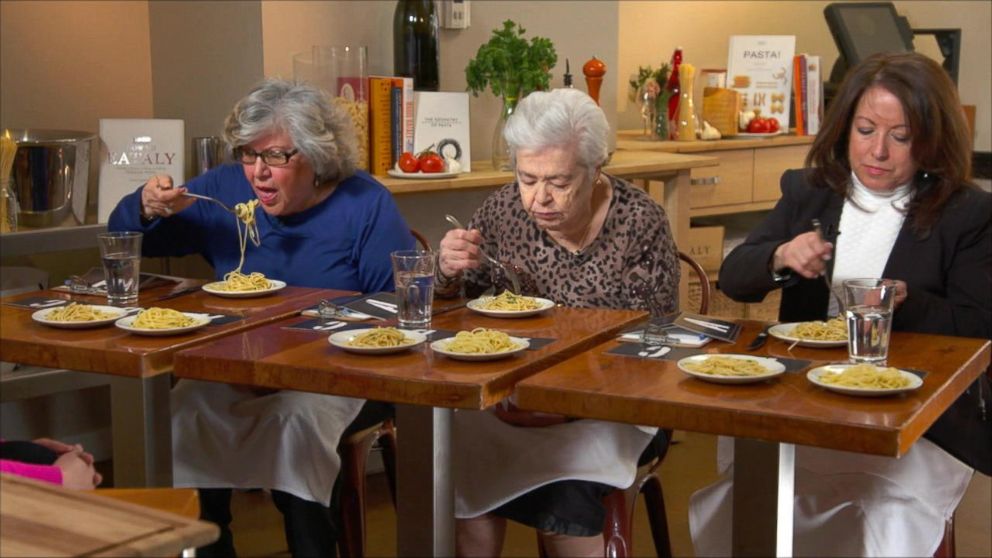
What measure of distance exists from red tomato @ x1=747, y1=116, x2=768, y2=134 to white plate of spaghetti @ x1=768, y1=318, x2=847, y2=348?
285 centimetres

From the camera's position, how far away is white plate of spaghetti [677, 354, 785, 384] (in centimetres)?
188

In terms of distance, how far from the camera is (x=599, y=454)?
2389 mm

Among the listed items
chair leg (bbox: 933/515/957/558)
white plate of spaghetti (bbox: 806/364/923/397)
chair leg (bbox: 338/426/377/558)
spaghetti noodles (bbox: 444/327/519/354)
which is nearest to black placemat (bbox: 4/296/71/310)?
chair leg (bbox: 338/426/377/558)

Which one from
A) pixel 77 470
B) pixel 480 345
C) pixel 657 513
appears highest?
pixel 480 345

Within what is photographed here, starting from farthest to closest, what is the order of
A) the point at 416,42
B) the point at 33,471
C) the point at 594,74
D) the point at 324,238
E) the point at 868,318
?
the point at 594,74, the point at 416,42, the point at 324,238, the point at 868,318, the point at 33,471

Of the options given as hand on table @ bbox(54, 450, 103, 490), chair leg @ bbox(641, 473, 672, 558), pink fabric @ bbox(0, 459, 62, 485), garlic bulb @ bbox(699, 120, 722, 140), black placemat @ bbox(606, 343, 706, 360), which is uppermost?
garlic bulb @ bbox(699, 120, 722, 140)

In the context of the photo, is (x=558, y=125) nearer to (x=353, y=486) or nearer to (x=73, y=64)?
(x=353, y=486)

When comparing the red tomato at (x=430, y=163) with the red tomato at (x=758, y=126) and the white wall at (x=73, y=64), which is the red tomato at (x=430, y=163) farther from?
the red tomato at (x=758, y=126)

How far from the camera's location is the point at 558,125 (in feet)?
8.59

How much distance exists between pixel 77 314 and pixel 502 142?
1.77 m

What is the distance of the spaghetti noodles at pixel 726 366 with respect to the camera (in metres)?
1.90

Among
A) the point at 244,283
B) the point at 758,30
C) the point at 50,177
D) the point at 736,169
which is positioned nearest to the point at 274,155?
the point at 244,283

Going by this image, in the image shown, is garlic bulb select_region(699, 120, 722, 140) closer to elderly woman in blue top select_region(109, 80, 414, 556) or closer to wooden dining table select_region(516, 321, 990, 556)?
elderly woman in blue top select_region(109, 80, 414, 556)

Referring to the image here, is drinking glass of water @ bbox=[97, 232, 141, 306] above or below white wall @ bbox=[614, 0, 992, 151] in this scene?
below
